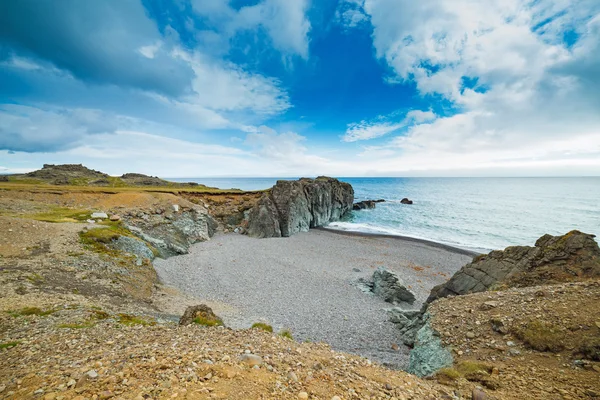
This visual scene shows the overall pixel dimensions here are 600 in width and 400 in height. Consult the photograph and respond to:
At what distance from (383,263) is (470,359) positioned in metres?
28.0

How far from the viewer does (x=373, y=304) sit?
923 inches

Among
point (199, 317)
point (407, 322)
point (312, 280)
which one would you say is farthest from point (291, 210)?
point (199, 317)

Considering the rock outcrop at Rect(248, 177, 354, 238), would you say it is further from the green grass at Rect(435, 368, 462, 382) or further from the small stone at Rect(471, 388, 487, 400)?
the small stone at Rect(471, 388, 487, 400)

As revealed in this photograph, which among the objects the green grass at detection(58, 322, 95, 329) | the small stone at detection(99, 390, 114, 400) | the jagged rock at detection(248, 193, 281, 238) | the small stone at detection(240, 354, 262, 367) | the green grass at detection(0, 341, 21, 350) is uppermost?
the small stone at detection(99, 390, 114, 400)

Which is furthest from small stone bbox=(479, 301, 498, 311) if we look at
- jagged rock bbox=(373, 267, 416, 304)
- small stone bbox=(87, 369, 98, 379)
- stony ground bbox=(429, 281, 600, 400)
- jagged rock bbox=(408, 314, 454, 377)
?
small stone bbox=(87, 369, 98, 379)

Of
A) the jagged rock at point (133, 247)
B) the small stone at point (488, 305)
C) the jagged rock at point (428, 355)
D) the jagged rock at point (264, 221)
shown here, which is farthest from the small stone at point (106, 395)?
the jagged rock at point (264, 221)

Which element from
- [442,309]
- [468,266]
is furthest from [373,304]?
[442,309]

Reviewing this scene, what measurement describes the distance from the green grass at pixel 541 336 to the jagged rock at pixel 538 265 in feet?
19.2

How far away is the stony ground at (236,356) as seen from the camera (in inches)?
224

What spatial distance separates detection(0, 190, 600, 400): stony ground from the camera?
18.7ft

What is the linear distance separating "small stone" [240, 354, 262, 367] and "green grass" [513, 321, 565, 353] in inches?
391

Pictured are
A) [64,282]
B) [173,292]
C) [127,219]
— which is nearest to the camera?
[64,282]

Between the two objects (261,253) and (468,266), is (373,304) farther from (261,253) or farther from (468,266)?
(261,253)

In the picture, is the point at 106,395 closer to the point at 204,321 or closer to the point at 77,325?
the point at 204,321
